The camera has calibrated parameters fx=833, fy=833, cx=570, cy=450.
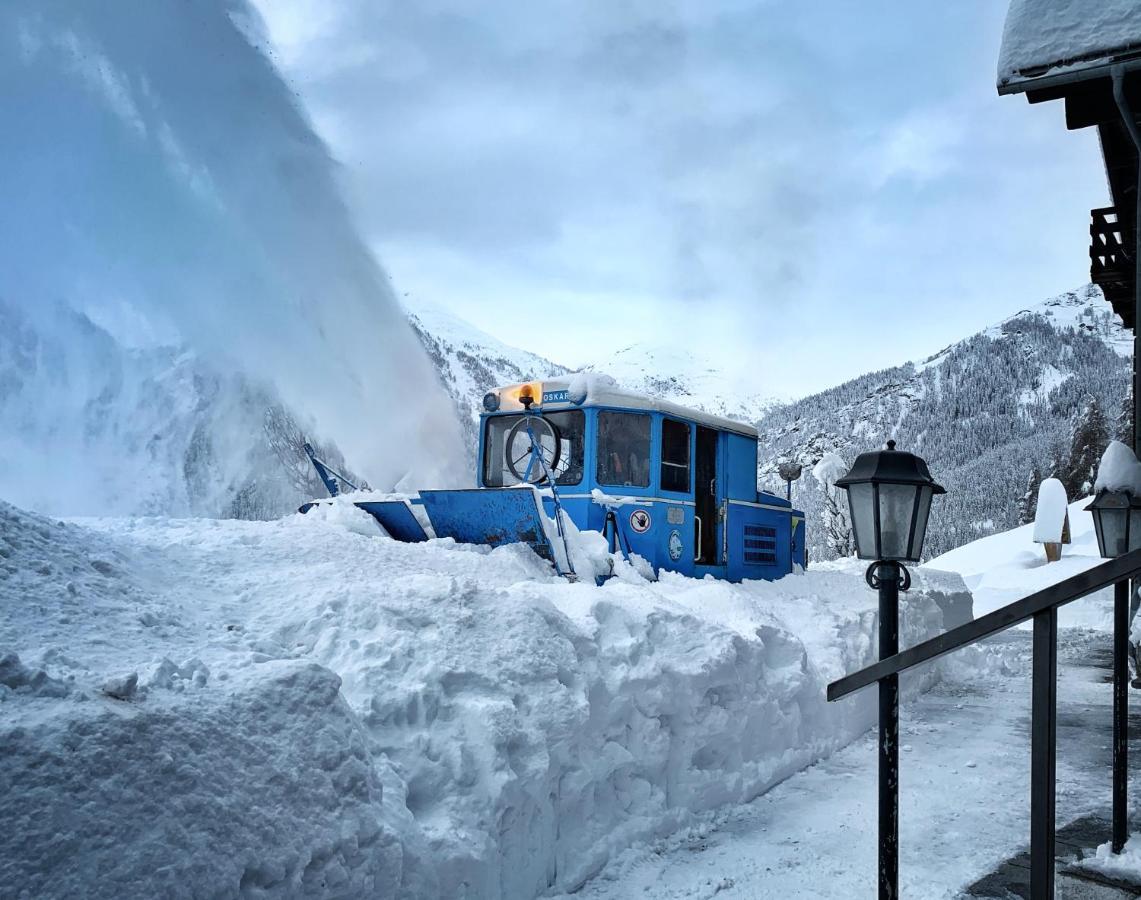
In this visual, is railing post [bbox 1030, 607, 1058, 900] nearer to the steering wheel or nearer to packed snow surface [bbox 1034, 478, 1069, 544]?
the steering wheel

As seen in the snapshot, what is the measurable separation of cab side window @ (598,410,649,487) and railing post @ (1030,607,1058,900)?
→ 559 centimetres

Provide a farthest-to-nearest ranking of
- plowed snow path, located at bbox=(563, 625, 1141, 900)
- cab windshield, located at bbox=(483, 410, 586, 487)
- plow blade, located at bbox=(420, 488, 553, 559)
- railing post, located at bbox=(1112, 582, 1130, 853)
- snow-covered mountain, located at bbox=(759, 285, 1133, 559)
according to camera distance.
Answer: snow-covered mountain, located at bbox=(759, 285, 1133, 559) < cab windshield, located at bbox=(483, 410, 586, 487) < plow blade, located at bbox=(420, 488, 553, 559) < plowed snow path, located at bbox=(563, 625, 1141, 900) < railing post, located at bbox=(1112, 582, 1130, 853)

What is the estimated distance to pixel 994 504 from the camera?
67500mm

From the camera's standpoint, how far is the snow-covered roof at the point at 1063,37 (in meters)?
6.30

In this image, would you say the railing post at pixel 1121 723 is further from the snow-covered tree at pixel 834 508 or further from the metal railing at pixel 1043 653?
the snow-covered tree at pixel 834 508

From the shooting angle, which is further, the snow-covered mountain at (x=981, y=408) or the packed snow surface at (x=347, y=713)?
the snow-covered mountain at (x=981, y=408)

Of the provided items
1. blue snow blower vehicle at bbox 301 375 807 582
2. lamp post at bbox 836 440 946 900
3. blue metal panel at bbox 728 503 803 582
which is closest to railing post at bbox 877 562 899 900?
lamp post at bbox 836 440 946 900

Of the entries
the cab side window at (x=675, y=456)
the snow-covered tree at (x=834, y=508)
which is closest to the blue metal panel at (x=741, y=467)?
the cab side window at (x=675, y=456)

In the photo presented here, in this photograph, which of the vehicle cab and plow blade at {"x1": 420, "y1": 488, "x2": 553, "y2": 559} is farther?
the vehicle cab

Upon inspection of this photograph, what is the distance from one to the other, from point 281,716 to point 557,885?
1.96 m

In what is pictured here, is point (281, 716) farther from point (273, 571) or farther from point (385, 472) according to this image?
point (385, 472)

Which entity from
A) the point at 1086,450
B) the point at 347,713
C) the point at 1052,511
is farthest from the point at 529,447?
the point at 1086,450

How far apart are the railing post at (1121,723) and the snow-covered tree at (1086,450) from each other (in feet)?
139

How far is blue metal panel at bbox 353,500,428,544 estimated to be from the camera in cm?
750
